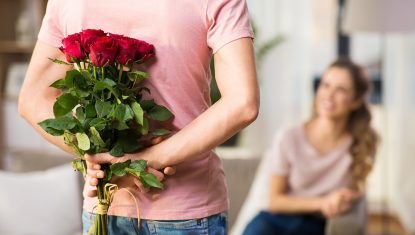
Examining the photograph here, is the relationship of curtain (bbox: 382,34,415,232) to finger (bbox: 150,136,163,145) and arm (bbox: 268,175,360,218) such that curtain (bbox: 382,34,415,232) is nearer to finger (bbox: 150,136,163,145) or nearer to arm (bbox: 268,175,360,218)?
arm (bbox: 268,175,360,218)

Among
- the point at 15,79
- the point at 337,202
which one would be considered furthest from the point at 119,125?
the point at 15,79

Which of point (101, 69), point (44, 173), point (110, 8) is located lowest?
point (44, 173)

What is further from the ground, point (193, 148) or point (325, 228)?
point (193, 148)

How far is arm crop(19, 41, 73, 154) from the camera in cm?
141

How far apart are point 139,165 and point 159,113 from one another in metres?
0.10

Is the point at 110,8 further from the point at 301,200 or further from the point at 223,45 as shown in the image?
the point at 301,200

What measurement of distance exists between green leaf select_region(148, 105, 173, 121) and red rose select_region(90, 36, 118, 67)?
123 mm

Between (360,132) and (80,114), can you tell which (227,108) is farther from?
(360,132)

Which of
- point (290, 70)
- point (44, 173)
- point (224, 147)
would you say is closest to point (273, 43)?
point (290, 70)

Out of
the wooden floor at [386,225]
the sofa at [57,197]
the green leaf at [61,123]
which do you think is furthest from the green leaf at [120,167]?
the wooden floor at [386,225]

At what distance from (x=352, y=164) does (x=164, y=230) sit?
1.94 meters

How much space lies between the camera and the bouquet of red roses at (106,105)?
125cm

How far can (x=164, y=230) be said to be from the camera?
137cm

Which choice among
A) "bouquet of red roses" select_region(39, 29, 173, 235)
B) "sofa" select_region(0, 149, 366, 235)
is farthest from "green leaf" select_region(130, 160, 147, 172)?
"sofa" select_region(0, 149, 366, 235)
